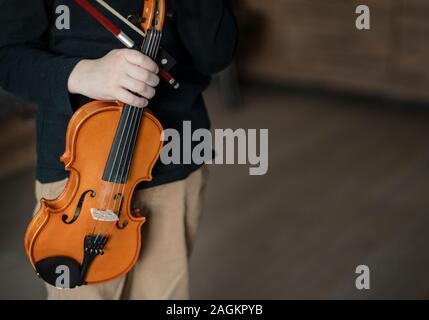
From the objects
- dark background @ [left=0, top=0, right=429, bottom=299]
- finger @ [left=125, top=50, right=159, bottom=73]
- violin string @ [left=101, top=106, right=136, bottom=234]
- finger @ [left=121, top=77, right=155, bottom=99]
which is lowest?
violin string @ [left=101, top=106, right=136, bottom=234]

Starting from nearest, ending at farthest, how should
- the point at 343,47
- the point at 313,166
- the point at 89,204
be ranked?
1. the point at 89,204
2. the point at 313,166
3. the point at 343,47

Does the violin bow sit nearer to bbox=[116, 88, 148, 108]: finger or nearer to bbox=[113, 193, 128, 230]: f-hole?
bbox=[116, 88, 148, 108]: finger

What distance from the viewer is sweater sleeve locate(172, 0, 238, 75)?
2.88ft

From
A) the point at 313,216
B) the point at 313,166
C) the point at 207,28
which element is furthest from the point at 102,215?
the point at 313,166

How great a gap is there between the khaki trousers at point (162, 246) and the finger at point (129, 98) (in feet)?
0.67

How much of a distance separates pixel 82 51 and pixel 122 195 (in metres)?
0.21

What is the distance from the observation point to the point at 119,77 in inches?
29.7

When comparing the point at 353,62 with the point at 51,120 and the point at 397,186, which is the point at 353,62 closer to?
the point at 397,186

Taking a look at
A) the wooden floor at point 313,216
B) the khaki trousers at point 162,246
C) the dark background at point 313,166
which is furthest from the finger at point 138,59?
the wooden floor at point 313,216

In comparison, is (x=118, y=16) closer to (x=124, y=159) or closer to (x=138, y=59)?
(x=138, y=59)

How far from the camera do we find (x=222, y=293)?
1807mm

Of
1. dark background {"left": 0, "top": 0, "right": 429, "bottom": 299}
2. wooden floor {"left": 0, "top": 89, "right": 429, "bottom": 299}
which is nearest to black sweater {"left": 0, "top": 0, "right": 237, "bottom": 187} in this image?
dark background {"left": 0, "top": 0, "right": 429, "bottom": 299}

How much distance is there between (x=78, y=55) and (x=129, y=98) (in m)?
0.14
